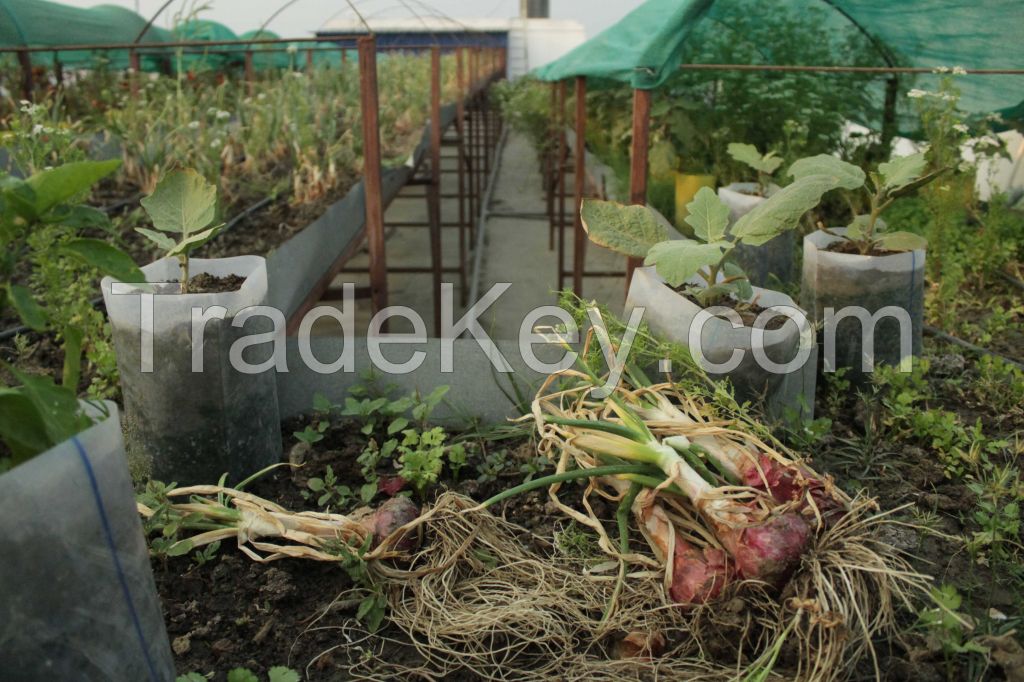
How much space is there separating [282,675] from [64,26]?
7221 mm

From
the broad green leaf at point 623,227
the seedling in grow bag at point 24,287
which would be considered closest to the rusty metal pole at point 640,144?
the broad green leaf at point 623,227

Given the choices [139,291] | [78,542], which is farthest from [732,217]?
[78,542]

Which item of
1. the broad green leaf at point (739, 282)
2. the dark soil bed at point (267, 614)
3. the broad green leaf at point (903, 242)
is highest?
the broad green leaf at point (903, 242)

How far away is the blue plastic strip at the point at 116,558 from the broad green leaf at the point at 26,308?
0.53ft

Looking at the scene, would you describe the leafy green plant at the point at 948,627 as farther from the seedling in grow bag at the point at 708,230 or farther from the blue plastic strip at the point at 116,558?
the blue plastic strip at the point at 116,558

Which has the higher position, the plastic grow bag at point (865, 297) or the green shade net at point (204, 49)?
the green shade net at point (204, 49)

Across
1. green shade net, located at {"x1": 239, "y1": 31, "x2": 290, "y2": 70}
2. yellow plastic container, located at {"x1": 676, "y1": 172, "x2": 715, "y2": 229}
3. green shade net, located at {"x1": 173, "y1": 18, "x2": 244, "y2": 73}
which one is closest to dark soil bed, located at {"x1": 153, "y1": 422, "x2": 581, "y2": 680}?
green shade net, located at {"x1": 239, "y1": 31, "x2": 290, "y2": 70}

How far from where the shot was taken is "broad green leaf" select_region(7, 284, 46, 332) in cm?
109

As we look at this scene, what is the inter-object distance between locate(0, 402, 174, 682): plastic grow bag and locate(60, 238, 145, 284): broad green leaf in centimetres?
19

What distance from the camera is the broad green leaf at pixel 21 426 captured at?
1.08 metres

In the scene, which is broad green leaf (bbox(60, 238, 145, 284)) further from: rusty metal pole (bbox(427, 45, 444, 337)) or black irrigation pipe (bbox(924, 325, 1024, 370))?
rusty metal pole (bbox(427, 45, 444, 337))

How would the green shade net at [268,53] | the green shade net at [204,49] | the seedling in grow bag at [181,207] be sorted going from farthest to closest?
1. the green shade net at [204,49]
2. the green shade net at [268,53]
3. the seedling in grow bag at [181,207]

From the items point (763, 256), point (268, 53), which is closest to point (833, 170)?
point (763, 256)

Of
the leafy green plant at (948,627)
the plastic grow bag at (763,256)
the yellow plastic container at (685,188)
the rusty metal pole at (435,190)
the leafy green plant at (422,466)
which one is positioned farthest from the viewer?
Result: the rusty metal pole at (435,190)
